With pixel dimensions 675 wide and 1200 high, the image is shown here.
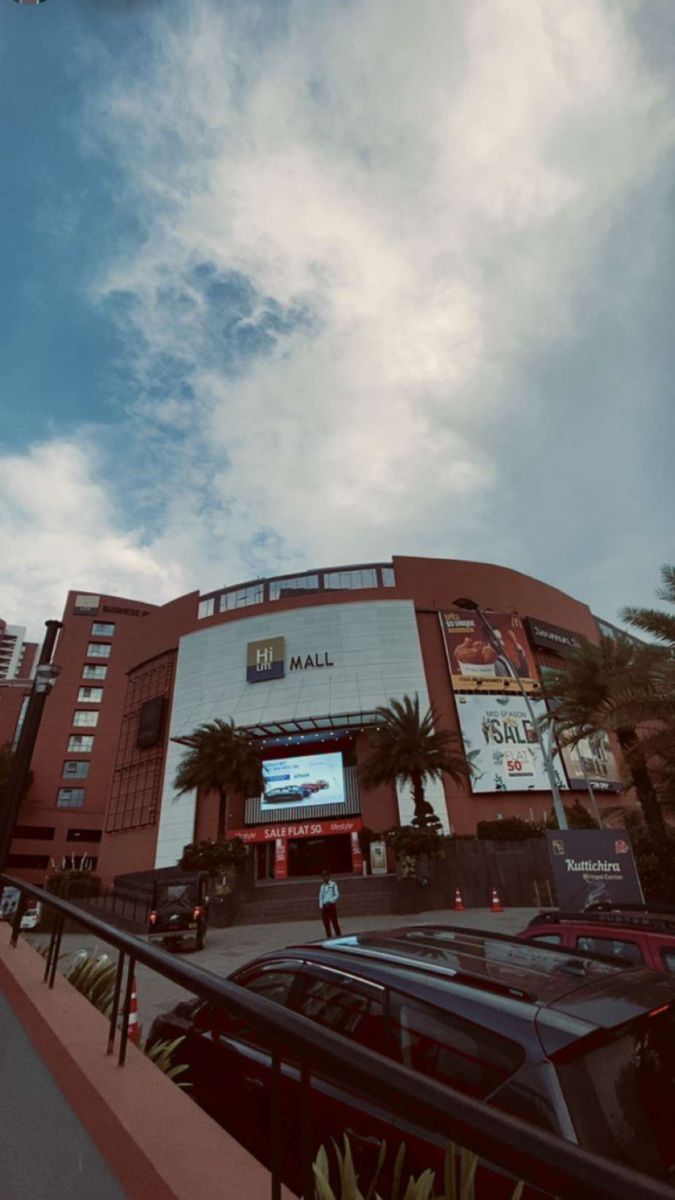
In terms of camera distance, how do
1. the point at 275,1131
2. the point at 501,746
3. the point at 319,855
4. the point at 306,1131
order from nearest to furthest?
the point at 306,1131
the point at 275,1131
the point at 501,746
the point at 319,855

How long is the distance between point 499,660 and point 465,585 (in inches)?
274

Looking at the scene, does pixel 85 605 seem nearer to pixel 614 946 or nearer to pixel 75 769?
pixel 75 769

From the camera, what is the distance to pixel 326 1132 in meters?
2.71

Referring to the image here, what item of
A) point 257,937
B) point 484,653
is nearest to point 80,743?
point 484,653

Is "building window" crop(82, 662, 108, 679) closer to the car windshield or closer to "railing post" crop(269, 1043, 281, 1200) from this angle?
"railing post" crop(269, 1043, 281, 1200)

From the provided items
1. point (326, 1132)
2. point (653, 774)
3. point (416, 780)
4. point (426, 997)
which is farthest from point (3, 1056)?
point (416, 780)

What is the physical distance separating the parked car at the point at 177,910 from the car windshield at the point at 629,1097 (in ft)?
56.0

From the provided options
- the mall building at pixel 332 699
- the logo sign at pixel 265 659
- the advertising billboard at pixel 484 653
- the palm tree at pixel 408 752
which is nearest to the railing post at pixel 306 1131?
the palm tree at pixel 408 752

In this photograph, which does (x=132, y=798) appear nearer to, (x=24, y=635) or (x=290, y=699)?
(x=290, y=699)

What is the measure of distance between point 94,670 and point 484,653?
44.5 meters

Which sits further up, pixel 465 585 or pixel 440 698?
pixel 465 585

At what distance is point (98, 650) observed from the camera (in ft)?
217

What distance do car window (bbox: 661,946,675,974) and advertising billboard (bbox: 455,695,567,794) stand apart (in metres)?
30.8

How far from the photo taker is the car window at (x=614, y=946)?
6.01 meters
